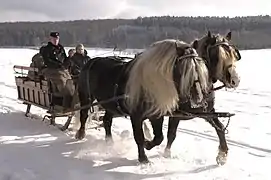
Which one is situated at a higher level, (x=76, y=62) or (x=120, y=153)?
(x=76, y=62)

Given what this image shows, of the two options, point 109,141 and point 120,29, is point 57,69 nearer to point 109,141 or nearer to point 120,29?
point 109,141

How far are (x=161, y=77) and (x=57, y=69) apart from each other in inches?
145

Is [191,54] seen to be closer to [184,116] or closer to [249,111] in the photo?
[184,116]

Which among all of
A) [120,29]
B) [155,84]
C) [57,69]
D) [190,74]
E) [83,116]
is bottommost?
[120,29]

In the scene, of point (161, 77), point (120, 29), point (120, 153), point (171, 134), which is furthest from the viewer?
point (120, 29)

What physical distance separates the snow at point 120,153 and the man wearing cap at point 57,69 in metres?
0.71

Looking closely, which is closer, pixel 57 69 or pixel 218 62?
pixel 218 62

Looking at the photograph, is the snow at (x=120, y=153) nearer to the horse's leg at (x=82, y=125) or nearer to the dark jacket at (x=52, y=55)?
the horse's leg at (x=82, y=125)

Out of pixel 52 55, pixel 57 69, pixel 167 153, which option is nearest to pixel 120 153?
pixel 167 153

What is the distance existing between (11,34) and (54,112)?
78706 mm

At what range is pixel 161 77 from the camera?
5191mm

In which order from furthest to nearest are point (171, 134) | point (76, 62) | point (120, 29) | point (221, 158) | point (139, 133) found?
point (120, 29) → point (76, 62) → point (171, 134) → point (221, 158) → point (139, 133)

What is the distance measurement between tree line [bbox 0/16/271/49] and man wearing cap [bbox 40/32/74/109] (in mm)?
49688

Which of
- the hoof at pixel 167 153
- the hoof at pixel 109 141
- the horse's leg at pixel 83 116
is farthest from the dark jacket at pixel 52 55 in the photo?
the hoof at pixel 167 153
